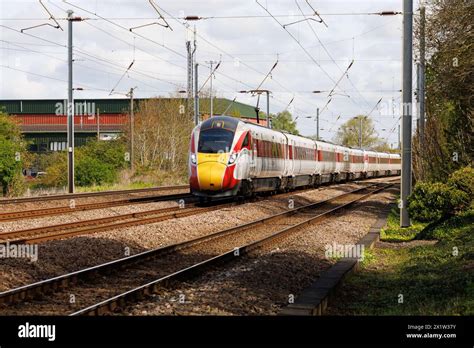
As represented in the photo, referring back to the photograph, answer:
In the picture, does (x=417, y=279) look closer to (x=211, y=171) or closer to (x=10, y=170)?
(x=211, y=171)

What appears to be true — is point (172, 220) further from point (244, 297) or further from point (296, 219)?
point (244, 297)

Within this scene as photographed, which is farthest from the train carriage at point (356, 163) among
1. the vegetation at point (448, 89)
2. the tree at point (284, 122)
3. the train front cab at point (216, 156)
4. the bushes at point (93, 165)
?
the tree at point (284, 122)

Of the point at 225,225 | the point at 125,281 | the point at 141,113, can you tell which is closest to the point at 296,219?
the point at 225,225

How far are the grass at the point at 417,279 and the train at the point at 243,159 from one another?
9.38 m

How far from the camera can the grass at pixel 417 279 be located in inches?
364

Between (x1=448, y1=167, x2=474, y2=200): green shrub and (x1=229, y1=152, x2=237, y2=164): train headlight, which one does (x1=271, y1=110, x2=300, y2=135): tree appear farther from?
(x1=448, y1=167, x2=474, y2=200): green shrub

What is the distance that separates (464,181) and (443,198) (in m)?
0.73

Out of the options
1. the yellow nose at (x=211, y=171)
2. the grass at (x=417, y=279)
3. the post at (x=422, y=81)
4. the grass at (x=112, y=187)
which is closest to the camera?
the grass at (x=417, y=279)

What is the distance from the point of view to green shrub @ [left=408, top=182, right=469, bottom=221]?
63.6 feet

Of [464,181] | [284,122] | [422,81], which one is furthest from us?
[284,122]

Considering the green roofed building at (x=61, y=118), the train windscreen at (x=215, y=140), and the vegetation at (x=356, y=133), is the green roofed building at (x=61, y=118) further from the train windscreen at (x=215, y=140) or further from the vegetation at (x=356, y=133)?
the train windscreen at (x=215, y=140)

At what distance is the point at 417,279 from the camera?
11.3m

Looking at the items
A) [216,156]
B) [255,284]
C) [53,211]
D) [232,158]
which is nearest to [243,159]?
[232,158]

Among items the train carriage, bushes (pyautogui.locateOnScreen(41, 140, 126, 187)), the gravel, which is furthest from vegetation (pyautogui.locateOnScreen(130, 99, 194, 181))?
the gravel
